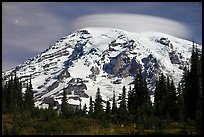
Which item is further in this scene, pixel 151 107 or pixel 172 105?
pixel 151 107

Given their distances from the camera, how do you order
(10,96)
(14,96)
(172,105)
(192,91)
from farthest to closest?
(14,96)
(10,96)
(172,105)
(192,91)

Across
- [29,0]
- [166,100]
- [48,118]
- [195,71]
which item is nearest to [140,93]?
[166,100]

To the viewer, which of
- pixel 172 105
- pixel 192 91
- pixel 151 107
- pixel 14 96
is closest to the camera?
pixel 192 91

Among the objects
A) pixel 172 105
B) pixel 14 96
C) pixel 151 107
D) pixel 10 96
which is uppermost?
pixel 14 96

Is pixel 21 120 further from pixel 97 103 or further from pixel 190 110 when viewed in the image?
pixel 97 103

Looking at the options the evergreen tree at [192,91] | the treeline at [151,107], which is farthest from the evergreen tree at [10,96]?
the evergreen tree at [192,91]

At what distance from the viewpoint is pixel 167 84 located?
72.1 m

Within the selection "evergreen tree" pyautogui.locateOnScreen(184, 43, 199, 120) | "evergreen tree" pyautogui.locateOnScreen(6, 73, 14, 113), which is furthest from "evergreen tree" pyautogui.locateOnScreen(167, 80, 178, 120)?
"evergreen tree" pyautogui.locateOnScreen(6, 73, 14, 113)

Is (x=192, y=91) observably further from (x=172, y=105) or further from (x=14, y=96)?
(x=14, y=96)

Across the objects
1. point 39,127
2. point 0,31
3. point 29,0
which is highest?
point 29,0

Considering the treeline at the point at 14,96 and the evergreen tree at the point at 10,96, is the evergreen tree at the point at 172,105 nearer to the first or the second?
the treeline at the point at 14,96

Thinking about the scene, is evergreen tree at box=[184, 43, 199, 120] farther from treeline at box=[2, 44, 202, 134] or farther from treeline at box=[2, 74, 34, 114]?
treeline at box=[2, 74, 34, 114]

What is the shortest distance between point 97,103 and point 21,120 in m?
34.1

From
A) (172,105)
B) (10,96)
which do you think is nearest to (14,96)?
(10,96)
